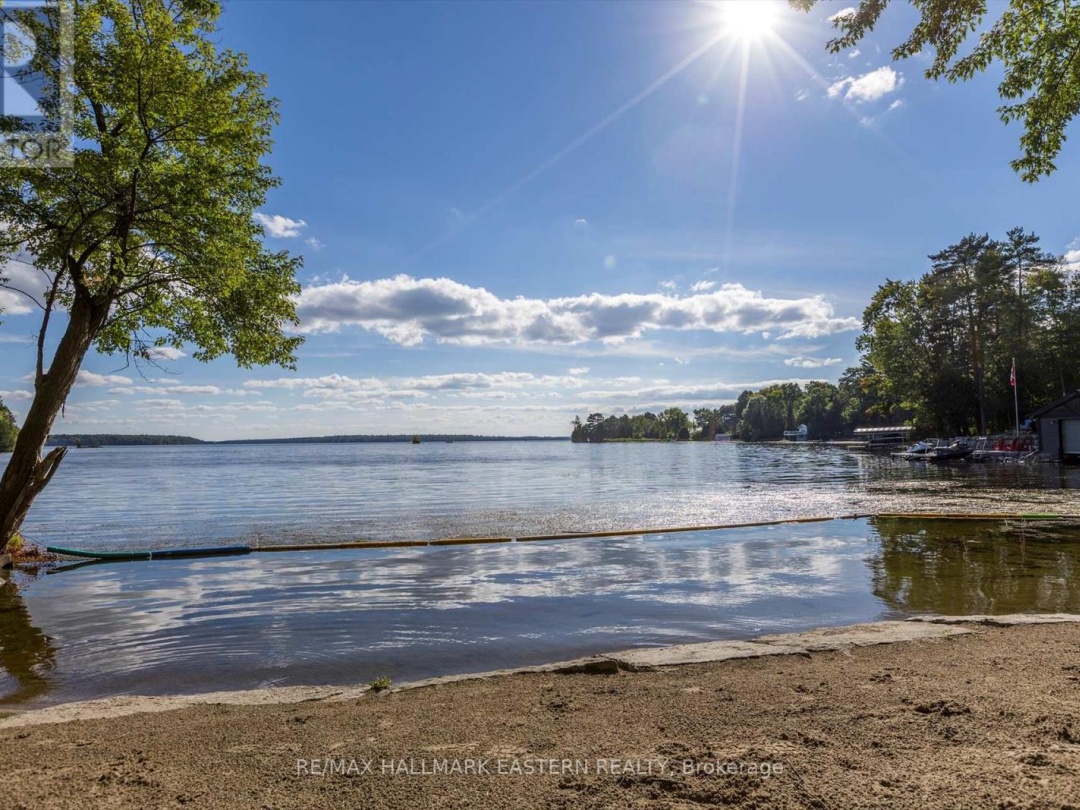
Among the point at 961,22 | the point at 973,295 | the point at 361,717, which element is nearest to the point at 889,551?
the point at 961,22

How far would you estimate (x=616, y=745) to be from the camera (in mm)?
4289

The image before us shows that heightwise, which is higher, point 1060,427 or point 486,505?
point 1060,427

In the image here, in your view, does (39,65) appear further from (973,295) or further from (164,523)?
(973,295)

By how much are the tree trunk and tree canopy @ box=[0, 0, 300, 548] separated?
2 centimetres

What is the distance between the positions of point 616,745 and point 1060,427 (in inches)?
2266

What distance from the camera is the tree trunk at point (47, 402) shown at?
11.7m

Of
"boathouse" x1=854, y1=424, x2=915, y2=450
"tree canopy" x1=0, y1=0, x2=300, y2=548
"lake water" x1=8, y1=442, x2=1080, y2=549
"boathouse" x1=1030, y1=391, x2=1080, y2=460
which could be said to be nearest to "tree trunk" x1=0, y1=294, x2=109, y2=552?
"tree canopy" x1=0, y1=0, x2=300, y2=548

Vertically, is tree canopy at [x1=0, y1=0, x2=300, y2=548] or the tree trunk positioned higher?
tree canopy at [x1=0, y1=0, x2=300, y2=548]

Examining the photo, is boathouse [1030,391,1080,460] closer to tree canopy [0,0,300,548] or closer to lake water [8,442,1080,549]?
lake water [8,442,1080,549]

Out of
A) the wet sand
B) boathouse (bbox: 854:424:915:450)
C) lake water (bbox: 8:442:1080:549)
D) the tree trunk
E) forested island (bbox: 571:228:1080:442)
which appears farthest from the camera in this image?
boathouse (bbox: 854:424:915:450)

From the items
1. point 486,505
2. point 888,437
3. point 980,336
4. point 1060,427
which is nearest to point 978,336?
point 980,336

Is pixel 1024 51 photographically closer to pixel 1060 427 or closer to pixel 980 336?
pixel 1060 427

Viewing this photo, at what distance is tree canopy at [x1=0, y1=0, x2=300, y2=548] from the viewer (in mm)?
10719

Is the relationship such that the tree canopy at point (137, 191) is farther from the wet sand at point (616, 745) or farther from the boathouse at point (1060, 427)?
the boathouse at point (1060, 427)
